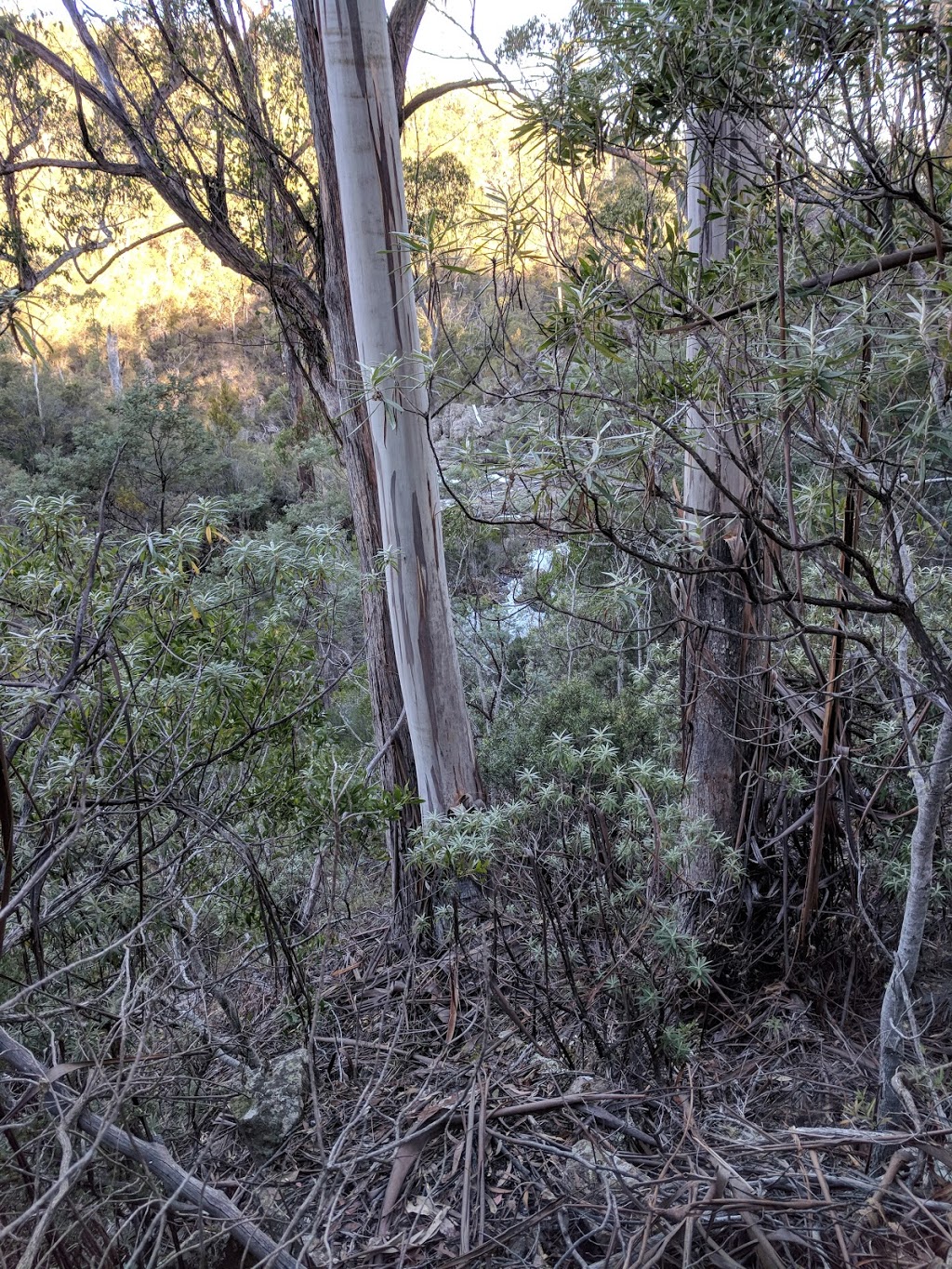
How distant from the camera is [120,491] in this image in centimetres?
1167

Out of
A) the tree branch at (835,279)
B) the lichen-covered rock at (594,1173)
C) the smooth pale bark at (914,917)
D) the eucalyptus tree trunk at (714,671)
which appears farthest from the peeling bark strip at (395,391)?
the smooth pale bark at (914,917)

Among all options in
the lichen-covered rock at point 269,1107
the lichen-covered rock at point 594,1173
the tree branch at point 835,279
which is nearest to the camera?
the tree branch at point 835,279

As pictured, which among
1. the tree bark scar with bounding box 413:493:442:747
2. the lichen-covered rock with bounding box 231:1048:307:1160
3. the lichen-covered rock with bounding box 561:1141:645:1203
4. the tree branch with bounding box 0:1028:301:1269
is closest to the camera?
the tree branch with bounding box 0:1028:301:1269

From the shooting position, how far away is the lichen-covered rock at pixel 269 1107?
1832mm

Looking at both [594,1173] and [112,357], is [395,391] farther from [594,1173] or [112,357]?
[112,357]

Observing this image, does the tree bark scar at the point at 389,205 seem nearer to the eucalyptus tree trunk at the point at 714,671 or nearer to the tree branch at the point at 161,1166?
the eucalyptus tree trunk at the point at 714,671

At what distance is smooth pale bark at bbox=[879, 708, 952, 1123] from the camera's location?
1786mm

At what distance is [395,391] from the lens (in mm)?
3324

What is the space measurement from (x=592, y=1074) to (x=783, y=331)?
1.77 meters

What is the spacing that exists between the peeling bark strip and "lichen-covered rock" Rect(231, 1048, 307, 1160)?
5.50ft

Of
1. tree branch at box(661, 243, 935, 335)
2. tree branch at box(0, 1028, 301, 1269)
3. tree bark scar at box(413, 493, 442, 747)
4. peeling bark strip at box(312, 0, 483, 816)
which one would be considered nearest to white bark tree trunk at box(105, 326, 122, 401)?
peeling bark strip at box(312, 0, 483, 816)

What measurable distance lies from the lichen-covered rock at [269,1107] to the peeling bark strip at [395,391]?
5.50 ft

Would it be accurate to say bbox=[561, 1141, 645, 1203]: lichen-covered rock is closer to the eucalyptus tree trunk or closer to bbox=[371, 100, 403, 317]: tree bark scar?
the eucalyptus tree trunk

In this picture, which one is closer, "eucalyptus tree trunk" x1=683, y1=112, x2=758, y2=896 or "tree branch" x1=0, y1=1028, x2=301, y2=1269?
"tree branch" x1=0, y1=1028, x2=301, y2=1269
